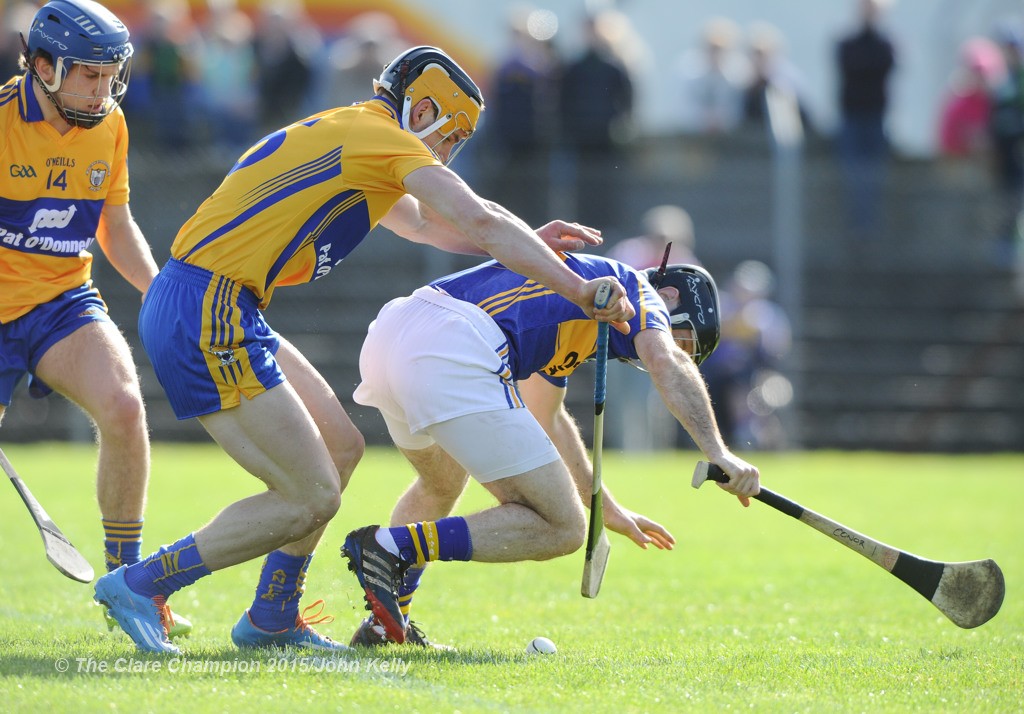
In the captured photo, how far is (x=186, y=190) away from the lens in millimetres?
14523

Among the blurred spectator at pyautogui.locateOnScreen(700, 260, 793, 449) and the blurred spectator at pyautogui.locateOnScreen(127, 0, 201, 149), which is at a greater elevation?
the blurred spectator at pyautogui.locateOnScreen(127, 0, 201, 149)

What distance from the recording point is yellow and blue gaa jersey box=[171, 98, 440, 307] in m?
5.10

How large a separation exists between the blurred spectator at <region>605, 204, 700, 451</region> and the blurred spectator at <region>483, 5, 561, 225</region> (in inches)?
40.9

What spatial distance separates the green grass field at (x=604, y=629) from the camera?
15.0 ft

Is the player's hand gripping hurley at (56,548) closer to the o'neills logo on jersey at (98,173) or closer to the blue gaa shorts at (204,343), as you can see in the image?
the blue gaa shorts at (204,343)

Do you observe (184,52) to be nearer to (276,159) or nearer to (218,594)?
(218,594)

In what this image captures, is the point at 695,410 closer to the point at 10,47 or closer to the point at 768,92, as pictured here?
the point at 768,92

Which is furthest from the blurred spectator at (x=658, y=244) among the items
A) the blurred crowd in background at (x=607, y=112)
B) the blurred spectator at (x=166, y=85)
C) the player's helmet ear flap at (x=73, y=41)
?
the player's helmet ear flap at (x=73, y=41)

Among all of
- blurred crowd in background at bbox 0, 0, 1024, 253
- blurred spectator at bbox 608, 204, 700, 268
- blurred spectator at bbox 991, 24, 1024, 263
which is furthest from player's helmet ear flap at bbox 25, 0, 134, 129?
blurred spectator at bbox 991, 24, 1024, 263

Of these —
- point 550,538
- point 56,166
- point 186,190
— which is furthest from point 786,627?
point 186,190

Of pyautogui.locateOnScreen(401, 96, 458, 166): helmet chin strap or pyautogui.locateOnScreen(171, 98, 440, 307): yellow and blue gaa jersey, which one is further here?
pyautogui.locateOnScreen(401, 96, 458, 166): helmet chin strap

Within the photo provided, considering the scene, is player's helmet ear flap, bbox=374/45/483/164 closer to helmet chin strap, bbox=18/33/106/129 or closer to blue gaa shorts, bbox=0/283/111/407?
helmet chin strap, bbox=18/33/106/129

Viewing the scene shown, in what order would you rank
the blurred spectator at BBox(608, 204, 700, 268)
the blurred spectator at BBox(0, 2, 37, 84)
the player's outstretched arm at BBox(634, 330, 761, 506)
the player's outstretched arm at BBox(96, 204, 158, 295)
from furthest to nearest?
the blurred spectator at BBox(0, 2, 37, 84), the blurred spectator at BBox(608, 204, 700, 268), the player's outstretched arm at BBox(96, 204, 158, 295), the player's outstretched arm at BBox(634, 330, 761, 506)

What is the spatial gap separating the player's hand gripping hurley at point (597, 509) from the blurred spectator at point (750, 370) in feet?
29.3
